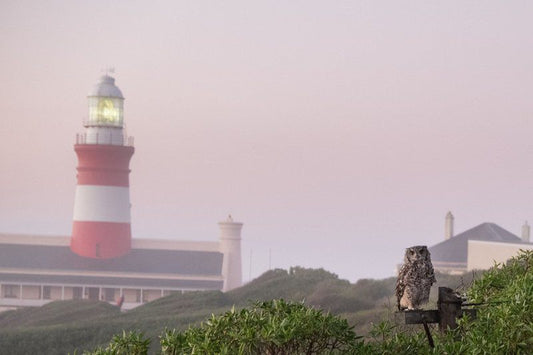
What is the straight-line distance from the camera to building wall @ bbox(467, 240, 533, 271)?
1952 inches

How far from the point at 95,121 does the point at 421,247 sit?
5624 centimetres

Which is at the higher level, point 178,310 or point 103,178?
point 103,178

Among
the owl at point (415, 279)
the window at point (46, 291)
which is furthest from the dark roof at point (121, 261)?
the owl at point (415, 279)

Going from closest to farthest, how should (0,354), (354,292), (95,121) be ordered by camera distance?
(0,354)
(354,292)
(95,121)

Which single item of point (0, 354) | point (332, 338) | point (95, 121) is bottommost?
point (0, 354)

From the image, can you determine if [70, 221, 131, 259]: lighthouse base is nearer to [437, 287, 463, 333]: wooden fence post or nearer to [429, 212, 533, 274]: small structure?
[429, 212, 533, 274]: small structure

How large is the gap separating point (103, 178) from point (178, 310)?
17353 millimetres

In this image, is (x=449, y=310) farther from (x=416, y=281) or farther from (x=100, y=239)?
(x=100, y=239)

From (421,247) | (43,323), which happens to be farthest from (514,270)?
(43,323)

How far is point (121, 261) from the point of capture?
68062 millimetres

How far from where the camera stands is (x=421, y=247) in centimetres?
952

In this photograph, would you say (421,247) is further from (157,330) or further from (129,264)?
(129,264)

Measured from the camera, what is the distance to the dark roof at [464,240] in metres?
60.8

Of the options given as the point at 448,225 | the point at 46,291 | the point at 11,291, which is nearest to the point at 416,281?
the point at 448,225
